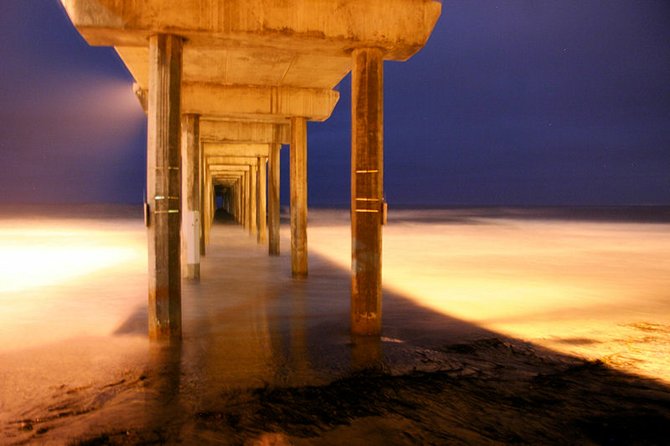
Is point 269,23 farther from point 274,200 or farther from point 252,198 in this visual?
point 252,198

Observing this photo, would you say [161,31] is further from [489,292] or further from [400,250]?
[400,250]

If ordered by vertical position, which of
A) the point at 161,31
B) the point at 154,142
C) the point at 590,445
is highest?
the point at 161,31

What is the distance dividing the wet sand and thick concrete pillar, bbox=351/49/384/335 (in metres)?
0.48

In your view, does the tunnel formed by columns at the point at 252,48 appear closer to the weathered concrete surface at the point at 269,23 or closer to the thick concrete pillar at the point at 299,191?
the weathered concrete surface at the point at 269,23

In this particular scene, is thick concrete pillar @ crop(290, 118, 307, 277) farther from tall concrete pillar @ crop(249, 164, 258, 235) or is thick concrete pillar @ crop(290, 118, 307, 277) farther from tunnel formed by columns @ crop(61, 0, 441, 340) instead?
tall concrete pillar @ crop(249, 164, 258, 235)

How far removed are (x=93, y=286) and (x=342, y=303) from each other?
511 cm

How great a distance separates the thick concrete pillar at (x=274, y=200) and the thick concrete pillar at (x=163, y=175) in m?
9.46

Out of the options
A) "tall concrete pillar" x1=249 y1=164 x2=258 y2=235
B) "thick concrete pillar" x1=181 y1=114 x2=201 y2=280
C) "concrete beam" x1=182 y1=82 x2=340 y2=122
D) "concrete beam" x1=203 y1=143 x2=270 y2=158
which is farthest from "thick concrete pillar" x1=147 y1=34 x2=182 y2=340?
"tall concrete pillar" x1=249 y1=164 x2=258 y2=235

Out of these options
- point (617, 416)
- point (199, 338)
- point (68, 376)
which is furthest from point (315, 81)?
point (617, 416)

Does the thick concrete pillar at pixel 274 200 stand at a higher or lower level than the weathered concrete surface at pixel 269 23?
lower

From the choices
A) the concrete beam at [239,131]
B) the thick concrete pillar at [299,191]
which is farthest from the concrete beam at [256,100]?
the concrete beam at [239,131]

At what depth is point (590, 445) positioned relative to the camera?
404cm

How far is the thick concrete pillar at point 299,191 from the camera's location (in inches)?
483

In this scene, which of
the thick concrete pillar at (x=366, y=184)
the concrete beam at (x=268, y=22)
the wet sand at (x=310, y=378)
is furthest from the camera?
the thick concrete pillar at (x=366, y=184)
